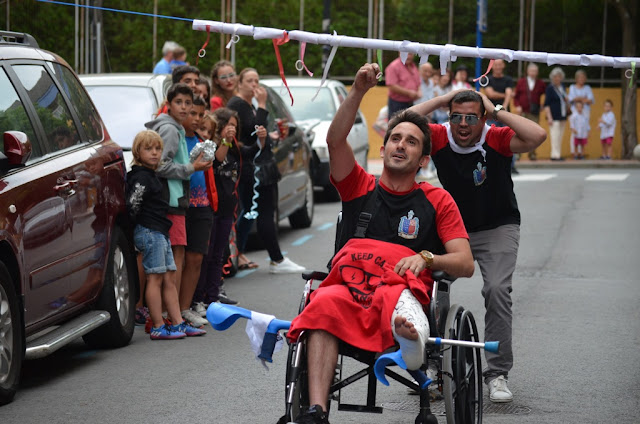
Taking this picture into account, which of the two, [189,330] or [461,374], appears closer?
[461,374]

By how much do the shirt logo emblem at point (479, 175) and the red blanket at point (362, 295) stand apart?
→ 1.15m

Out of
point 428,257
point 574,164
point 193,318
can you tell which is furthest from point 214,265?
point 574,164

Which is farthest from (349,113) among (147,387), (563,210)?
(563,210)

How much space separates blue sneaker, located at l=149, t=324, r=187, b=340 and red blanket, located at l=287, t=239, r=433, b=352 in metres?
2.96

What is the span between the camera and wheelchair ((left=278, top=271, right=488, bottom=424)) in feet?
16.4

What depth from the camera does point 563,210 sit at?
17094mm

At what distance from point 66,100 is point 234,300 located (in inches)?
111

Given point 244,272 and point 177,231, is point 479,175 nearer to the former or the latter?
point 177,231

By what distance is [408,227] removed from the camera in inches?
222

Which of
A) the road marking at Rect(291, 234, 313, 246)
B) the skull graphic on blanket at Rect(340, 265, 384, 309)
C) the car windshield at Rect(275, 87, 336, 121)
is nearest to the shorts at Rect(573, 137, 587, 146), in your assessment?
the car windshield at Rect(275, 87, 336, 121)

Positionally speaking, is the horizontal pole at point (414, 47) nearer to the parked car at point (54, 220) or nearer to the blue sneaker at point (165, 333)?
the parked car at point (54, 220)

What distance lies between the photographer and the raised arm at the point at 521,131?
251 inches

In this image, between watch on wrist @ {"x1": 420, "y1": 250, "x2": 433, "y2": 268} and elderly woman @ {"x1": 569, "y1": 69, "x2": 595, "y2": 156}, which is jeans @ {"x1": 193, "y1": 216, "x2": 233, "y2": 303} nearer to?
watch on wrist @ {"x1": 420, "y1": 250, "x2": 433, "y2": 268}

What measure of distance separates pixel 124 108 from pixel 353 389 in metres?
4.83
